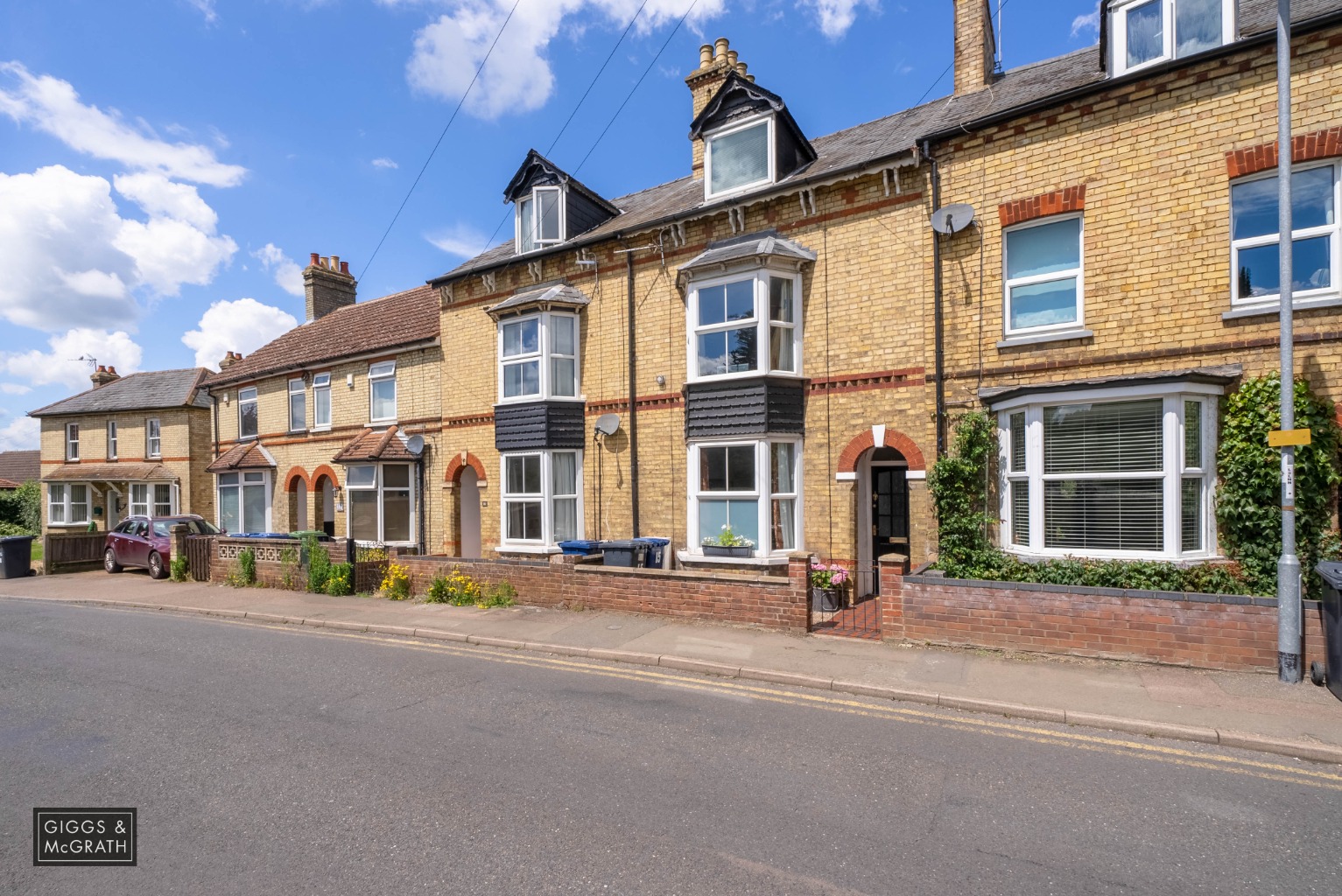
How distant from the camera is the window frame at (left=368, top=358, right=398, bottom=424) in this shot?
17906mm

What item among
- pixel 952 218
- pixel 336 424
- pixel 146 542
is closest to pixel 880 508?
pixel 952 218

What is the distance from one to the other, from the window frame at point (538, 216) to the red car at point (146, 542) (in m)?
10.8

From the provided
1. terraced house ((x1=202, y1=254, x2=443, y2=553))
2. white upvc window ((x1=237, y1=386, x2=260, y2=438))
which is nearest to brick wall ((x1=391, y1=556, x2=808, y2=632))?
terraced house ((x1=202, y1=254, x2=443, y2=553))

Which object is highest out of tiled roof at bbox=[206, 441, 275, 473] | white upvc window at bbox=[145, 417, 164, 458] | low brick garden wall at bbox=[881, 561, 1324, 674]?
white upvc window at bbox=[145, 417, 164, 458]

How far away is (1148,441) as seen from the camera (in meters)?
8.05

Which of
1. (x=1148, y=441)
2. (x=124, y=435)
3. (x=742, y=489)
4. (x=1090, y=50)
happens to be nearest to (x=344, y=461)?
(x=742, y=489)

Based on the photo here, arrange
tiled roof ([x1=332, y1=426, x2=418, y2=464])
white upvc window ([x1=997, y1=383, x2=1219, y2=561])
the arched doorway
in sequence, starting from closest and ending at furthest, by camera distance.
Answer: white upvc window ([x1=997, y1=383, x2=1219, y2=561]) < the arched doorway < tiled roof ([x1=332, y1=426, x2=418, y2=464])

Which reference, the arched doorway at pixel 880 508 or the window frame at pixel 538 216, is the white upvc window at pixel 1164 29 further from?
the window frame at pixel 538 216

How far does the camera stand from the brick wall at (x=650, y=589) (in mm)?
9047

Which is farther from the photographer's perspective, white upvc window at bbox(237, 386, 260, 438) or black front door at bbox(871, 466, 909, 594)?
→ white upvc window at bbox(237, 386, 260, 438)

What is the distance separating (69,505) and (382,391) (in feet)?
58.0

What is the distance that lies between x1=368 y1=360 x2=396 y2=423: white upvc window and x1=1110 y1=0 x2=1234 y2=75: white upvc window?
53.0 ft

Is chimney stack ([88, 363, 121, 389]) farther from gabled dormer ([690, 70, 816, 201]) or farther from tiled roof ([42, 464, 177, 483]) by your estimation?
gabled dormer ([690, 70, 816, 201])

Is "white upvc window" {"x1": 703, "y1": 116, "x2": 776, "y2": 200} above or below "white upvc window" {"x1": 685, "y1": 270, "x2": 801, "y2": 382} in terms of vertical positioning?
above
